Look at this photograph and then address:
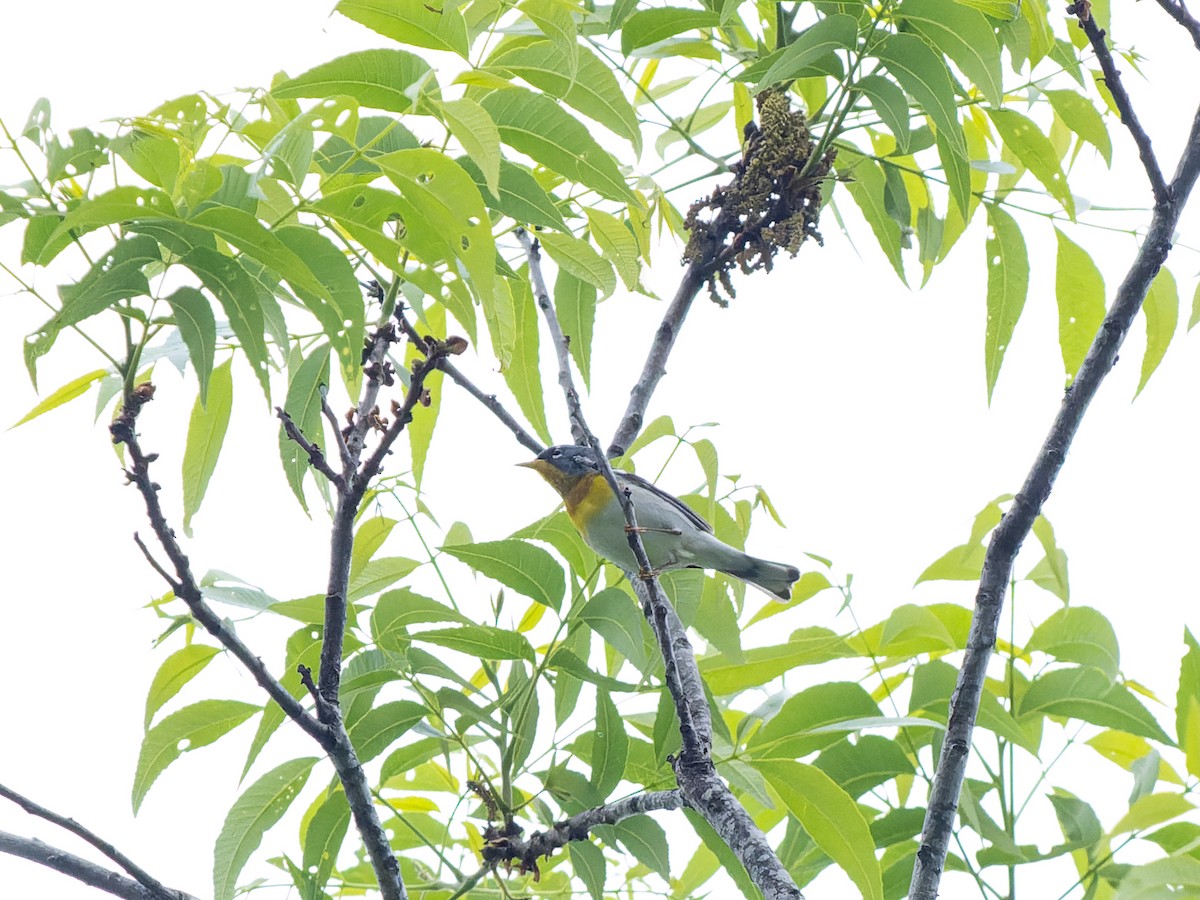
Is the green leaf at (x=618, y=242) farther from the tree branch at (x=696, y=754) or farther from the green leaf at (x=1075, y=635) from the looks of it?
the green leaf at (x=1075, y=635)

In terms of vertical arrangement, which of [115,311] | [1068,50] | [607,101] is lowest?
[115,311]

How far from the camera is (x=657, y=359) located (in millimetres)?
3166

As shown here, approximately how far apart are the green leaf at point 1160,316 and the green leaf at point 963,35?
87 centimetres

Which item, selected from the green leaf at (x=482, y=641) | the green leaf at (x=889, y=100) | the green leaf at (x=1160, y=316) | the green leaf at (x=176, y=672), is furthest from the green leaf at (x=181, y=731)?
the green leaf at (x=1160, y=316)

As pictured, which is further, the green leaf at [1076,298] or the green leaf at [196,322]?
the green leaf at [1076,298]

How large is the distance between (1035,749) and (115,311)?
209cm

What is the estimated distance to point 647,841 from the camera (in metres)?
2.49

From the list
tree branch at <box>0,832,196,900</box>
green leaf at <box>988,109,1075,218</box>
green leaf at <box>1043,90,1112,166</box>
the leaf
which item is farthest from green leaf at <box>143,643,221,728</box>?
green leaf at <box>1043,90,1112,166</box>

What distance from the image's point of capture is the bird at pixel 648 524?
10.3 feet

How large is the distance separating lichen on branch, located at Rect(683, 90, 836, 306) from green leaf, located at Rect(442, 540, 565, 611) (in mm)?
1067

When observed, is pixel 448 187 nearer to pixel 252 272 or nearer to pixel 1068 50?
pixel 252 272

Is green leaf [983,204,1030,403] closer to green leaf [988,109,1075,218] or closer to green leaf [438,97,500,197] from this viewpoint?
green leaf [988,109,1075,218]

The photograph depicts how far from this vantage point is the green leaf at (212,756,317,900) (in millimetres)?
2393

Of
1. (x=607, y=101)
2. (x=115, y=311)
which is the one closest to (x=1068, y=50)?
(x=607, y=101)
